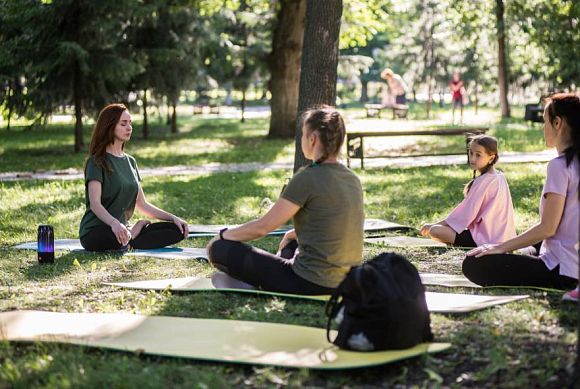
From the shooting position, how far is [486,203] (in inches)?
301

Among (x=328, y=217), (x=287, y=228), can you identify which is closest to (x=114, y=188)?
(x=287, y=228)

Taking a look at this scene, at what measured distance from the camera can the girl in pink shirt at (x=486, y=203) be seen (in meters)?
7.55

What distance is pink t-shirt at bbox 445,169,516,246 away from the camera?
7562 mm

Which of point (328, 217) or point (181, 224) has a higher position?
point (328, 217)

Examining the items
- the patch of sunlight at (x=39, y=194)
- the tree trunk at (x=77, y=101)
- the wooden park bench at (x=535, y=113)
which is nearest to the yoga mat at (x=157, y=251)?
the patch of sunlight at (x=39, y=194)

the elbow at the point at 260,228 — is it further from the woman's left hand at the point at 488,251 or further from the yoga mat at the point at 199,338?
the woman's left hand at the point at 488,251

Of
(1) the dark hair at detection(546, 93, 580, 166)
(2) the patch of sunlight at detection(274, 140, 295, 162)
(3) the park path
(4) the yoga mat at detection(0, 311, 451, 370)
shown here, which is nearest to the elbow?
(4) the yoga mat at detection(0, 311, 451, 370)

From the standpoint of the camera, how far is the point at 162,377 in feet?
14.2

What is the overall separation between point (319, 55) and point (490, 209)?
310 cm

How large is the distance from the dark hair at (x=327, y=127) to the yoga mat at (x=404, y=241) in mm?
3121

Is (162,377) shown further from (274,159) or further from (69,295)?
(274,159)

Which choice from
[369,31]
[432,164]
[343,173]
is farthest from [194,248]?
[369,31]

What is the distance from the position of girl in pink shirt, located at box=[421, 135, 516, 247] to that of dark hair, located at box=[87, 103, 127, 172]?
126 inches

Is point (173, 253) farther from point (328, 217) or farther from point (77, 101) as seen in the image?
point (77, 101)
